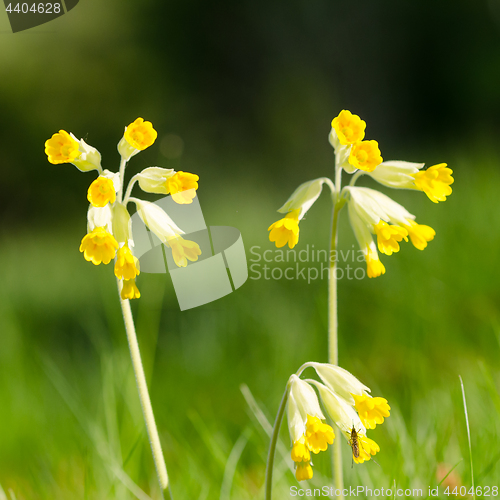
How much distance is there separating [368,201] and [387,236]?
6cm

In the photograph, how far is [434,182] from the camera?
2.76 feet

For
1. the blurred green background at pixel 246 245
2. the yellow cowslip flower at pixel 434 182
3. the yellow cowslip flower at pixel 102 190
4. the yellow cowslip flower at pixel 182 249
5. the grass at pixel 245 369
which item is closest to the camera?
the yellow cowslip flower at pixel 102 190

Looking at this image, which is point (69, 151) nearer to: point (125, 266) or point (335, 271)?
point (125, 266)

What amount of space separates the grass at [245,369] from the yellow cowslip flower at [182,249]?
0.33 m

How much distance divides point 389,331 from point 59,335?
1.31 meters

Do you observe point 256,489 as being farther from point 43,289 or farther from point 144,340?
point 43,289

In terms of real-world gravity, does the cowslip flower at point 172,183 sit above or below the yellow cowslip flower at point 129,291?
above

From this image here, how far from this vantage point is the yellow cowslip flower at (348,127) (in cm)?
68

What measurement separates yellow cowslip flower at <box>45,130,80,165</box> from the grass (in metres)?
0.52

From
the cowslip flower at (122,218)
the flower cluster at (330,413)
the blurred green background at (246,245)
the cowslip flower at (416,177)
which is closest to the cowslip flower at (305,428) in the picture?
the flower cluster at (330,413)

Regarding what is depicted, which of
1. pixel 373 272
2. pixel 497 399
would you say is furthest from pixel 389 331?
pixel 373 272

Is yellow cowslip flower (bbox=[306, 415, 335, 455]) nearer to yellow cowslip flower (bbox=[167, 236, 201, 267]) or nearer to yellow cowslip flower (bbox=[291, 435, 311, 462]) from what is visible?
yellow cowslip flower (bbox=[291, 435, 311, 462])

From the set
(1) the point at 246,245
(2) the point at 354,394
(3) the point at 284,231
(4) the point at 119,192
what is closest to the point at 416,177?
(3) the point at 284,231

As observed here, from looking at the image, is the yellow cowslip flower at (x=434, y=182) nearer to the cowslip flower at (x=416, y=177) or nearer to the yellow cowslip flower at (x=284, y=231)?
the cowslip flower at (x=416, y=177)
